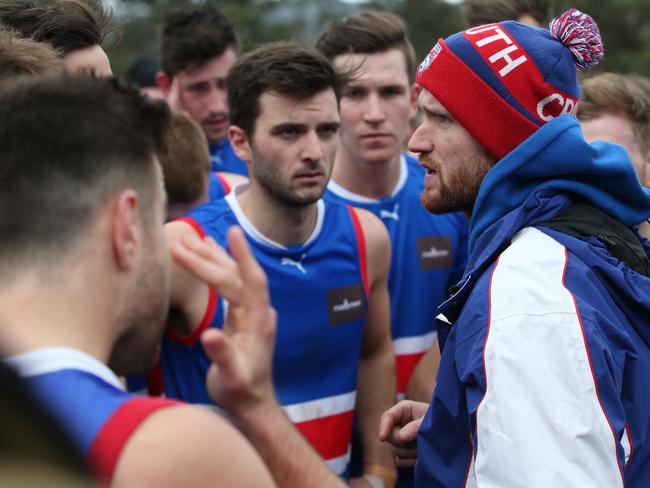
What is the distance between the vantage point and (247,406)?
6.28 feet

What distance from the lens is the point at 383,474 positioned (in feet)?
14.1

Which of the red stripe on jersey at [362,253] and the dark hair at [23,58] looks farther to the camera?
the red stripe on jersey at [362,253]

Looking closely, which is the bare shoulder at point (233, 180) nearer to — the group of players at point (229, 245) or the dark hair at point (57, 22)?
the group of players at point (229, 245)

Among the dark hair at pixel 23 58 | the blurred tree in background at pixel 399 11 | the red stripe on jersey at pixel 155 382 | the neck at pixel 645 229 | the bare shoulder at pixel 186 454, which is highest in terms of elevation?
the dark hair at pixel 23 58

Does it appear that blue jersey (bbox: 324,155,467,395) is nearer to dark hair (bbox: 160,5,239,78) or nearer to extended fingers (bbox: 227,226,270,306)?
dark hair (bbox: 160,5,239,78)

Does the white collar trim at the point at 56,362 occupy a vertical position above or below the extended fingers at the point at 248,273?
below

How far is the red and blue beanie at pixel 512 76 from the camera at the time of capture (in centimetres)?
318

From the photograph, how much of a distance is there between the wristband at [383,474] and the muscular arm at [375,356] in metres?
0.08

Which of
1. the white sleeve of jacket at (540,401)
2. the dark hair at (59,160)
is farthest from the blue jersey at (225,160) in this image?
the dark hair at (59,160)

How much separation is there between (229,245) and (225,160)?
472cm

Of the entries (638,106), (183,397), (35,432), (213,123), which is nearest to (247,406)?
(35,432)

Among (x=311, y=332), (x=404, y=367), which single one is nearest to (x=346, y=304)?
(x=311, y=332)

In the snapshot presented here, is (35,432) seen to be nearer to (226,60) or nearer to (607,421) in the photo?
(607,421)

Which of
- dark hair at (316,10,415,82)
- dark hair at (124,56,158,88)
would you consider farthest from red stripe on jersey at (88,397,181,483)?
dark hair at (124,56,158,88)
